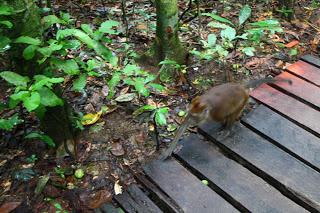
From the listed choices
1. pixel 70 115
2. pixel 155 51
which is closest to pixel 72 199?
pixel 70 115

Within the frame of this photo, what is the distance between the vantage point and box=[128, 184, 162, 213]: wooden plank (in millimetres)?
2611

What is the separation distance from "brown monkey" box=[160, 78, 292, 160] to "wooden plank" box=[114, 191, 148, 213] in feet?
1.35

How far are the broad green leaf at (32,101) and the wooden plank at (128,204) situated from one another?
37.8 inches

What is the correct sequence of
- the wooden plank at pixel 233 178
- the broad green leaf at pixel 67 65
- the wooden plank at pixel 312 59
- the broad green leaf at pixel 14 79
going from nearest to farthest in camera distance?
the broad green leaf at pixel 14 79 < the broad green leaf at pixel 67 65 < the wooden plank at pixel 233 178 < the wooden plank at pixel 312 59

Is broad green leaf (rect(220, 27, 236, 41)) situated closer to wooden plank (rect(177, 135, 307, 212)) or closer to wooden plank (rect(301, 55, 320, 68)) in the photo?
wooden plank (rect(301, 55, 320, 68))

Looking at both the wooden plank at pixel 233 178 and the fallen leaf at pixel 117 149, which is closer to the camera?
the wooden plank at pixel 233 178

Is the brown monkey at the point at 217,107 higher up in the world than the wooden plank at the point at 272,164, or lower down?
higher up

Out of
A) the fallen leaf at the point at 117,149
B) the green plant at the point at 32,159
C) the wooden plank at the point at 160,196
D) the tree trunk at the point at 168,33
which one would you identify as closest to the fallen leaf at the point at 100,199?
the wooden plank at the point at 160,196

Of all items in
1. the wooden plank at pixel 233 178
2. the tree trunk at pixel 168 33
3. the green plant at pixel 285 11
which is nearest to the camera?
the wooden plank at pixel 233 178

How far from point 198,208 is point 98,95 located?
165cm

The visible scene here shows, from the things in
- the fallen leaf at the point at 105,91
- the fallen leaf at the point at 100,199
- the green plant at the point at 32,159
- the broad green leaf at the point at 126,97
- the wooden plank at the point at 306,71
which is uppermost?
the wooden plank at the point at 306,71

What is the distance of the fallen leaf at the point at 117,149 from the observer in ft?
10.3

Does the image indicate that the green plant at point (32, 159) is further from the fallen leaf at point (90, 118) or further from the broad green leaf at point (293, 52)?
the broad green leaf at point (293, 52)

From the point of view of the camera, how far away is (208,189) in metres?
2.68
